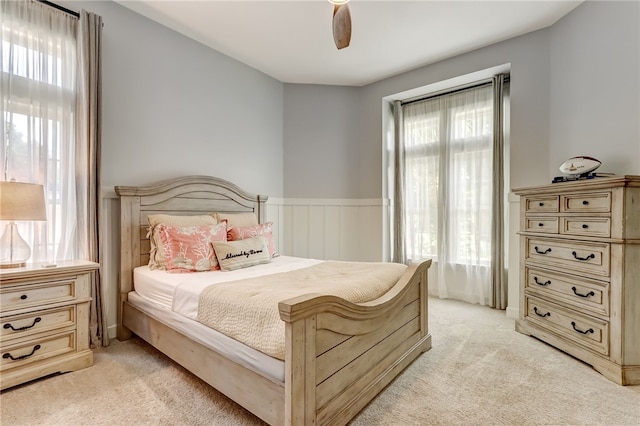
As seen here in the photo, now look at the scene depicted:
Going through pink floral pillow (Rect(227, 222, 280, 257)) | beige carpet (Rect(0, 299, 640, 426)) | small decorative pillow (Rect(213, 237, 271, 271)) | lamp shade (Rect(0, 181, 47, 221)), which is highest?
lamp shade (Rect(0, 181, 47, 221))

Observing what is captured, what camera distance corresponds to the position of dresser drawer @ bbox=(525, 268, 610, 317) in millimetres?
2088

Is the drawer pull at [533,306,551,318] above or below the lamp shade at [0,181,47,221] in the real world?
below

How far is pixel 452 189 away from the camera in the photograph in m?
3.79

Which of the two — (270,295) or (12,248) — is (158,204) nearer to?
(12,248)

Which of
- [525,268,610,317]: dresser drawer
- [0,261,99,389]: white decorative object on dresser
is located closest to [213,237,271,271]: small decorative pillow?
[0,261,99,389]: white decorative object on dresser

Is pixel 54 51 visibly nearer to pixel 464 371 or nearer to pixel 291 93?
pixel 291 93

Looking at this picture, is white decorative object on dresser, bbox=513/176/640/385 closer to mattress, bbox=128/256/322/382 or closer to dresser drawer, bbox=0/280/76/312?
mattress, bbox=128/256/322/382

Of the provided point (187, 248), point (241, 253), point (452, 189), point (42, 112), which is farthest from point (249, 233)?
point (452, 189)

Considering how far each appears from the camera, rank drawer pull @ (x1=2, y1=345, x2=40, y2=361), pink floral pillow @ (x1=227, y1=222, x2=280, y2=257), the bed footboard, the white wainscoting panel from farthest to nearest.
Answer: the white wainscoting panel < pink floral pillow @ (x1=227, y1=222, x2=280, y2=257) < drawer pull @ (x1=2, y1=345, x2=40, y2=361) < the bed footboard

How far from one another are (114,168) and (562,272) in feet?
12.2

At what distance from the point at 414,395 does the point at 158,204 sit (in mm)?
2525

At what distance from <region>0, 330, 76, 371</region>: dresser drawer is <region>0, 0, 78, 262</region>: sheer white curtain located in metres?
0.60

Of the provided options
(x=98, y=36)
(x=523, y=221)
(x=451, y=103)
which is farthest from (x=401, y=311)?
(x=98, y=36)

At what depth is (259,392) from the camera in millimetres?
1457
